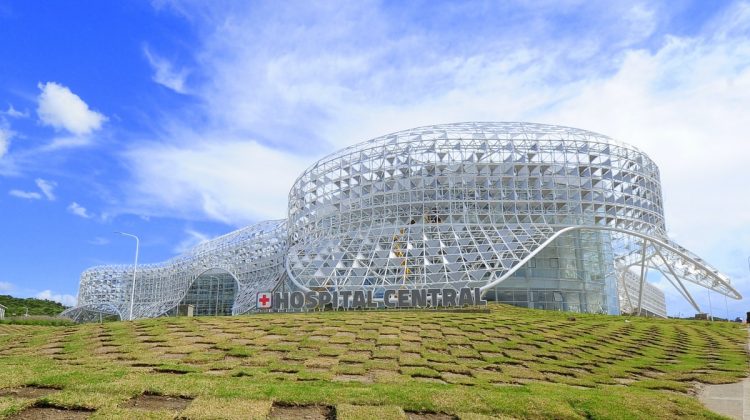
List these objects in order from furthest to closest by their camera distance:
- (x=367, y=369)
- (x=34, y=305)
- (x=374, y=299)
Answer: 1. (x=34, y=305)
2. (x=374, y=299)
3. (x=367, y=369)

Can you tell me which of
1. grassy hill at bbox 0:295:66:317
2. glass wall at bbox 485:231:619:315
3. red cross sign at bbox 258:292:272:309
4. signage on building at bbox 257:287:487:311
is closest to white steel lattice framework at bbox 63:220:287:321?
grassy hill at bbox 0:295:66:317

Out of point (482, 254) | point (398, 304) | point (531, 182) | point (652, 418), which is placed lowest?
point (652, 418)

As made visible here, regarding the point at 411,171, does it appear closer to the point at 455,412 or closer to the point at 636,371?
the point at 636,371

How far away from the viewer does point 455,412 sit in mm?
11773

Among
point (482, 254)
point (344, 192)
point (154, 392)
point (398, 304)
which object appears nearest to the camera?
point (154, 392)

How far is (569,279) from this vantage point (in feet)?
201

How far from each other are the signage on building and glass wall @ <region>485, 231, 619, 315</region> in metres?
12.2

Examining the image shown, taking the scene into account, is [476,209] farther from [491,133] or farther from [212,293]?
[212,293]

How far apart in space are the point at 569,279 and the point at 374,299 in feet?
80.3

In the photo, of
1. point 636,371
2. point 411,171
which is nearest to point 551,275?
point 411,171

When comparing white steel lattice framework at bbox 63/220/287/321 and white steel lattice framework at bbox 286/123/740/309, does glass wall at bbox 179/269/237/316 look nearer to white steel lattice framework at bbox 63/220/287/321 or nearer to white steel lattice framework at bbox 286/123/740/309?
white steel lattice framework at bbox 63/220/287/321

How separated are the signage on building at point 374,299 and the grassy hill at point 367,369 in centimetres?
1304

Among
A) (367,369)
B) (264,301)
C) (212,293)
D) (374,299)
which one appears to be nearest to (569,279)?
(374,299)

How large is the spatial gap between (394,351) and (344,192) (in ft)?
163
